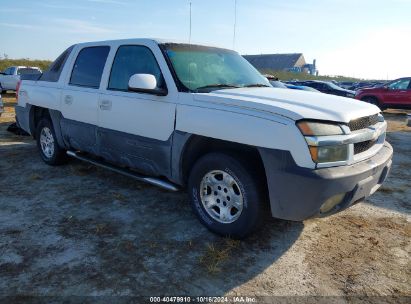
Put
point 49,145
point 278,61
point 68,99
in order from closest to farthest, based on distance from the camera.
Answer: point 68,99
point 49,145
point 278,61

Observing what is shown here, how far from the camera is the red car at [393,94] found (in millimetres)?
16109

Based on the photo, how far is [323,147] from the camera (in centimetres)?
271

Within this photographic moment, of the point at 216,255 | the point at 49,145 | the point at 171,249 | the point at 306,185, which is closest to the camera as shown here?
the point at 306,185

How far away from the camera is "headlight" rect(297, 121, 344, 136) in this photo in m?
2.71

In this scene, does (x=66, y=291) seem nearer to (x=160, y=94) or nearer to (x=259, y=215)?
(x=259, y=215)

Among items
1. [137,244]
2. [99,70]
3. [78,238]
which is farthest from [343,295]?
[99,70]

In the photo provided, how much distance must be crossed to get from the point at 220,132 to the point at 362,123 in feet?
4.24

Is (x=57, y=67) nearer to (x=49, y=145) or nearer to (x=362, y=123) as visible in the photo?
(x=49, y=145)

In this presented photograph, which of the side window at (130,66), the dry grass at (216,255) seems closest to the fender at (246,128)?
the side window at (130,66)

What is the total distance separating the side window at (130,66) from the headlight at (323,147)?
164 centimetres

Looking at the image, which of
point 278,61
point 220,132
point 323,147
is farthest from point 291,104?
point 278,61

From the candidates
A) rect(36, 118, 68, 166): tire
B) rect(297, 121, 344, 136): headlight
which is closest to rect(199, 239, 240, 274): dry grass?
rect(297, 121, 344, 136): headlight

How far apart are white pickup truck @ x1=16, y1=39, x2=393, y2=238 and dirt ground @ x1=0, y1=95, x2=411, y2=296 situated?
14.4 inches

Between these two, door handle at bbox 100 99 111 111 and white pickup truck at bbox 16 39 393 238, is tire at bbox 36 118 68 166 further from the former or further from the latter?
door handle at bbox 100 99 111 111
